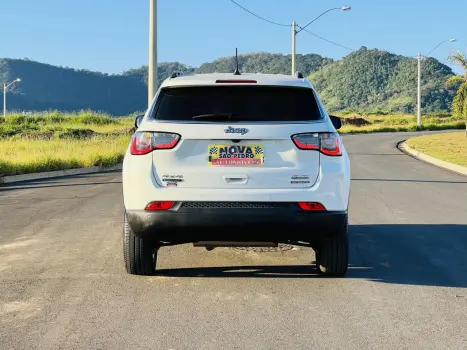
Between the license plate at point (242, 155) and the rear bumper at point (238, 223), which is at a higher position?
the license plate at point (242, 155)

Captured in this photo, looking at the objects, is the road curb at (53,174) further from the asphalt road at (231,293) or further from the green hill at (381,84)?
the green hill at (381,84)

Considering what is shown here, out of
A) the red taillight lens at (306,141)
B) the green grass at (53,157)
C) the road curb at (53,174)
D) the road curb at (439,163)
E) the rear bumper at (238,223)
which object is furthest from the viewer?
the road curb at (439,163)

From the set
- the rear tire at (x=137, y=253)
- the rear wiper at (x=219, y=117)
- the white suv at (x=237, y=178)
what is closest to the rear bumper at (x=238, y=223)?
the white suv at (x=237, y=178)

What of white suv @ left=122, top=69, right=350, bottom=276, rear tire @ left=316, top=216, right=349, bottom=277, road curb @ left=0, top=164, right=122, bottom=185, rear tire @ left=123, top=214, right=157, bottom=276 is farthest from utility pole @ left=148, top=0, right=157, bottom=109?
white suv @ left=122, top=69, right=350, bottom=276

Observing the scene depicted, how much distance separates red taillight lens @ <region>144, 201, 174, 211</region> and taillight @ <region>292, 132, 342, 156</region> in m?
1.17

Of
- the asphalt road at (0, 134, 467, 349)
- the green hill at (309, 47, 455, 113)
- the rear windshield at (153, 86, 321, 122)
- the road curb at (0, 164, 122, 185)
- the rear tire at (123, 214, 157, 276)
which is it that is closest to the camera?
the asphalt road at (0, 134, 467, 349)

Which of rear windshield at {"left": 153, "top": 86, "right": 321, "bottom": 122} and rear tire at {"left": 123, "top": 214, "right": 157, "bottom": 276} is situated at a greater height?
→ rear windshield at {"left": 153, "top": 86, "right": 321, "bottom": 122}

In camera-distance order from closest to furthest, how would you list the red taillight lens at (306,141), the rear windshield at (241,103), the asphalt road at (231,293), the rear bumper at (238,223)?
the asphalt road at (231,293), the rear bumper at (238,223), the red taillight lens at (306,141), the rear windshield at (241,103)

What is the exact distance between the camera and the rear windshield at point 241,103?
5812 mm

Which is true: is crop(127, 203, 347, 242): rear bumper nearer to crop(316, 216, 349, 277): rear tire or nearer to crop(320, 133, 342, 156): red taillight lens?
crop(316, 216, 349, 277): rear tire

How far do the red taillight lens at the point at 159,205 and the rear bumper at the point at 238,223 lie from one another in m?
0.04

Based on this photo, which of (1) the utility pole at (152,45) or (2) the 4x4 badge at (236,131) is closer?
(2) the 4x4 badge at (236,131)

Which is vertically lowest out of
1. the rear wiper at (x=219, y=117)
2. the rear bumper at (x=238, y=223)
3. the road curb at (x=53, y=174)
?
the road curb at (x=53, y=174)

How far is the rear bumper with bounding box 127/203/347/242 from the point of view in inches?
217
